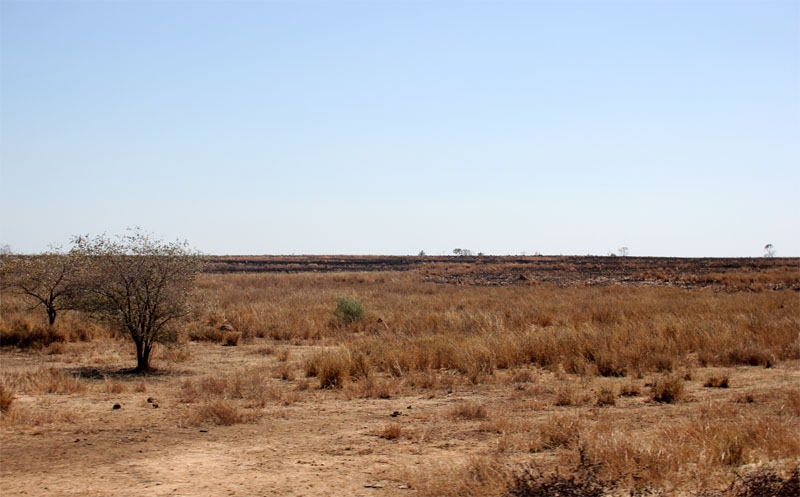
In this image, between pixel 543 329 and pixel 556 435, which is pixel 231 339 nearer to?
pixel 543 329

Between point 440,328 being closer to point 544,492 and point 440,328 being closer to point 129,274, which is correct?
point 129,274

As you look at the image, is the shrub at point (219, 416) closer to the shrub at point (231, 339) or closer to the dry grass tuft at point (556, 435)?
the dry grass tuft at point (556, 435)

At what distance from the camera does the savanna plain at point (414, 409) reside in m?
6.34

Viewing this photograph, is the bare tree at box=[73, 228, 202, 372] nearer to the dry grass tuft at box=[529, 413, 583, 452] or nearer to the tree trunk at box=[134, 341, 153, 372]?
the tree trunk at box=[134, 341, 153, 372]

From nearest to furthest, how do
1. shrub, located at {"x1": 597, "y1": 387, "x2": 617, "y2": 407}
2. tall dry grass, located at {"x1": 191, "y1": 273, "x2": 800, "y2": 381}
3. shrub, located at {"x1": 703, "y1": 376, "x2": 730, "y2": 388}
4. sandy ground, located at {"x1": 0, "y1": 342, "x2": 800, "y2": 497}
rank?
sandy ground, located at {"x1": 0, "y1": 342, "x2": 800, "y2": 497} → shrub, located at {"x1": 597, "y1": 387, "x2": 617, "y2": 407} → shrub, located at {"x1": 703, "y1": 376, "x2": 730, "y2": 388} → tall dry grass, located at {"x1": 191, "y1": 273, "x2": 800, "y2": 381}

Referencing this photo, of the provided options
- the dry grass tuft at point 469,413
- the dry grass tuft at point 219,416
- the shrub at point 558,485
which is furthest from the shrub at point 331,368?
the shrub at point 558,485

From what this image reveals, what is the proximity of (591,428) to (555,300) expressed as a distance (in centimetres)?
2251

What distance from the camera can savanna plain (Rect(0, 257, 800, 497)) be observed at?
634cm

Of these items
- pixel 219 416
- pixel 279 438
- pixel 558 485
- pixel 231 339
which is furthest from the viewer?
pixel 231 339

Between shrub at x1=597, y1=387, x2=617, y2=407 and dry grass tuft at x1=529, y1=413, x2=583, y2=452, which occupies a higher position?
dry grass tuft at x1=529, y1=413, x2=583, y2=452

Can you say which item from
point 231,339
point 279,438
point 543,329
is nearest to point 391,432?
point 279,438

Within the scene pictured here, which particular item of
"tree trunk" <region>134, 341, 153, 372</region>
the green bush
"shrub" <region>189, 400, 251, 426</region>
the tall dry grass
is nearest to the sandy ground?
"shrub" <region>189, 400, 251, 426</region>

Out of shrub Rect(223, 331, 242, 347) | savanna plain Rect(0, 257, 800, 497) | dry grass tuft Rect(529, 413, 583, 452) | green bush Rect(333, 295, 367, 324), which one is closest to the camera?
savanna plain Rect(0, 257, 800, 497)

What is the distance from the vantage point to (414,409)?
10266mm
